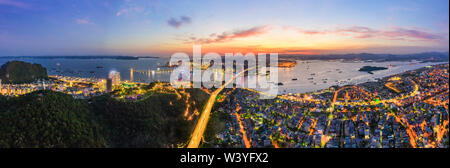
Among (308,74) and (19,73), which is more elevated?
(19,73)

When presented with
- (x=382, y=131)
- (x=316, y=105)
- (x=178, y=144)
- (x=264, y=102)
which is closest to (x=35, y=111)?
(x=178, y=144)

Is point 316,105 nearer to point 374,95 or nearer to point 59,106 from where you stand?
point 374,95

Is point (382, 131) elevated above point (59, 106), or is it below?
below

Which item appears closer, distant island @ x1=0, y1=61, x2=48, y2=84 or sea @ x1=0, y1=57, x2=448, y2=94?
distant island @ x1=0, y1=61, x2=48, y2=84

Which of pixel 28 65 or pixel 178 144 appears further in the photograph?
pixel 28 65

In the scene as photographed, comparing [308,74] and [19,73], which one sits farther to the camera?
[308,74]

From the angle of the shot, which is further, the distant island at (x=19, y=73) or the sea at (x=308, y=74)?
the sea at (x=308, y=74)
